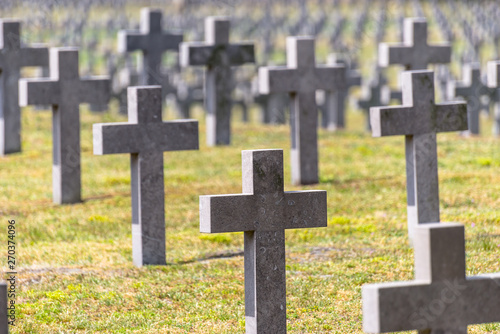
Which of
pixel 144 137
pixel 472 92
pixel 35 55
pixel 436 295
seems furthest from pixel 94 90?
pixel 472 92

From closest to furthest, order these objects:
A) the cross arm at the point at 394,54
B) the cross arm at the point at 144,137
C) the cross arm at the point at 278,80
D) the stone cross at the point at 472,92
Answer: the cross arm at the point at 144,137
the cross arm at the point at 278,80
the cross arm at the point at 394,54
the stone cross at the point at 472,92

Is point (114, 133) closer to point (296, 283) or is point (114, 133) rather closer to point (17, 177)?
point (296, 283)

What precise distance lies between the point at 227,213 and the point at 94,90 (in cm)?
704

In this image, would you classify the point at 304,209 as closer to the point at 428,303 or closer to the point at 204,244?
the point at 428,303

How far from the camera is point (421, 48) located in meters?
16.1

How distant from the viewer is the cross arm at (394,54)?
15.9 metres

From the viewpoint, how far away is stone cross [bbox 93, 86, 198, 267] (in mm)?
9961

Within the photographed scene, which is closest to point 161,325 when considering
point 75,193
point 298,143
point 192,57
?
point 75,193

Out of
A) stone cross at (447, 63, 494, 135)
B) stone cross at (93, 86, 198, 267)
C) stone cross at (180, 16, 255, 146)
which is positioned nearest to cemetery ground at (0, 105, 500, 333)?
stone cross at (93, 86, 198, 267)

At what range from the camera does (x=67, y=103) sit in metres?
13.5

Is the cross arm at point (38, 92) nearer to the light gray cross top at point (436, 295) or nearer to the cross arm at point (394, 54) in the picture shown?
the cross arm at point (394, 54)

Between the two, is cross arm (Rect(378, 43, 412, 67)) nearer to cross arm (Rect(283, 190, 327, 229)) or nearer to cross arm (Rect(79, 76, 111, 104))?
cross arm (Rect(79, 76, 111, 104))

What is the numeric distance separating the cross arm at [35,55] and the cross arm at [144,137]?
7.55 metres

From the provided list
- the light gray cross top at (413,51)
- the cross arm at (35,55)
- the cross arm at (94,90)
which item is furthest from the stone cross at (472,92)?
the cross arm at (94,90)
